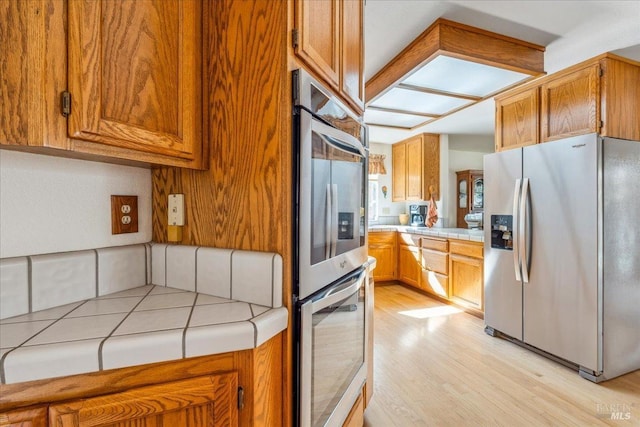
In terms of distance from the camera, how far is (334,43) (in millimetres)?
1181

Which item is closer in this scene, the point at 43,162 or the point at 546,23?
the point at 43,162

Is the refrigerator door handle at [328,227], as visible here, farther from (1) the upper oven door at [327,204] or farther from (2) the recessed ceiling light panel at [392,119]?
(2) the recessed ceiling light panel at [392,119]

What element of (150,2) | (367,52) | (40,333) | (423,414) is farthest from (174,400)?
(367,52)

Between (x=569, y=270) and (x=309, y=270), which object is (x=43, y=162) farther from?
(x=569, y=270)

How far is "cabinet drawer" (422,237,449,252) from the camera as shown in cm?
353

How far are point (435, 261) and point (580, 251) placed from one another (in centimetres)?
171

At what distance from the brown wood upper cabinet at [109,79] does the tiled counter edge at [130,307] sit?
0.36 m

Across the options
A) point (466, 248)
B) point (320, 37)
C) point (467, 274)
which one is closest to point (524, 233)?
point (466, 248)

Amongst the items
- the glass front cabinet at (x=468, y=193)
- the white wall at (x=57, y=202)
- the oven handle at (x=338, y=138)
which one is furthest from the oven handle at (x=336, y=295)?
the glass front cabinet at (x=468, y=193)

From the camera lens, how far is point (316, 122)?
96 centimetres

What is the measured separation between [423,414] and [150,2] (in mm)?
2162

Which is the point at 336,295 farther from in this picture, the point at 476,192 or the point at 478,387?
the point at 476,192

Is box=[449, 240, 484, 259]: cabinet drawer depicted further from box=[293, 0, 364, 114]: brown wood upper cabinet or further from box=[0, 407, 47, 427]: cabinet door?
box=[0, 407, 47, 427]: cabinet door

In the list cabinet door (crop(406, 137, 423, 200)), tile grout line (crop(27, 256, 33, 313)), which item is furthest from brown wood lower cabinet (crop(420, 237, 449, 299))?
tile grout line (crop(27, 256, 33, 313))
